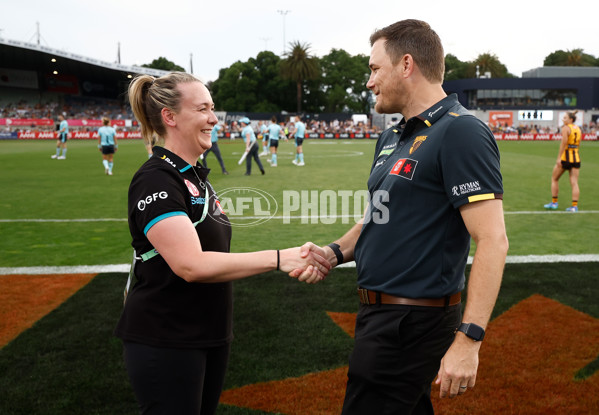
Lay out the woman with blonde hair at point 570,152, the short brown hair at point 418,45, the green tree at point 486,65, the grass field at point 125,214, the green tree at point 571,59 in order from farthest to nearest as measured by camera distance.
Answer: the green tree at point 571,59, the green tree at point 486,65, the woman with blonde hair at point 570,152, the grass field at point 125,214, the short brown hair at point 418,45

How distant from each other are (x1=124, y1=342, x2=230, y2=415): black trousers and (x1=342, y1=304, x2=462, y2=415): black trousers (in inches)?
29.7

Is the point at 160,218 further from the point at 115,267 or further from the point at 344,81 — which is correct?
the point at 344,81

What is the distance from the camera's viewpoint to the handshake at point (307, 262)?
7.86ft

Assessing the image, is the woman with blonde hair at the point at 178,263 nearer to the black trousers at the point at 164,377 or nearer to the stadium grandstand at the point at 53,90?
the black trousers at the point at 164,377

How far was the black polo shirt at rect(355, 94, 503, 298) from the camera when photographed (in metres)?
2.22

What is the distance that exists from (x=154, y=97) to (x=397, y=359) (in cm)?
176

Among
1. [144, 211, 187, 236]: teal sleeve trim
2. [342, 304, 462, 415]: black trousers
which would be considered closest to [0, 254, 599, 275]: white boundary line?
[342, 304, 462, 415]: black trousers

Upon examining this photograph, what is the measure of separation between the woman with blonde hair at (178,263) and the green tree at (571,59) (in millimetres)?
118506

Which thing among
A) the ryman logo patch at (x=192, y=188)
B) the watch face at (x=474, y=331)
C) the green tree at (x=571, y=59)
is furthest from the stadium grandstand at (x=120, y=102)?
the watch face at (x=474, y=331)

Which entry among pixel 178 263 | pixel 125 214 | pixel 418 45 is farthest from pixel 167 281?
pixel 125 214

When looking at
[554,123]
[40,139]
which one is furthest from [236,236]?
[554,123]

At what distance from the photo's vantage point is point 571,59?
103m

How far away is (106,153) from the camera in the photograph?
19250mm

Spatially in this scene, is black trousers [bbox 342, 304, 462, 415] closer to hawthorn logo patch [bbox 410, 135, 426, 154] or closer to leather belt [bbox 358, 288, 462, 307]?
leather belt [bbox 358, 288, 462, 307]
